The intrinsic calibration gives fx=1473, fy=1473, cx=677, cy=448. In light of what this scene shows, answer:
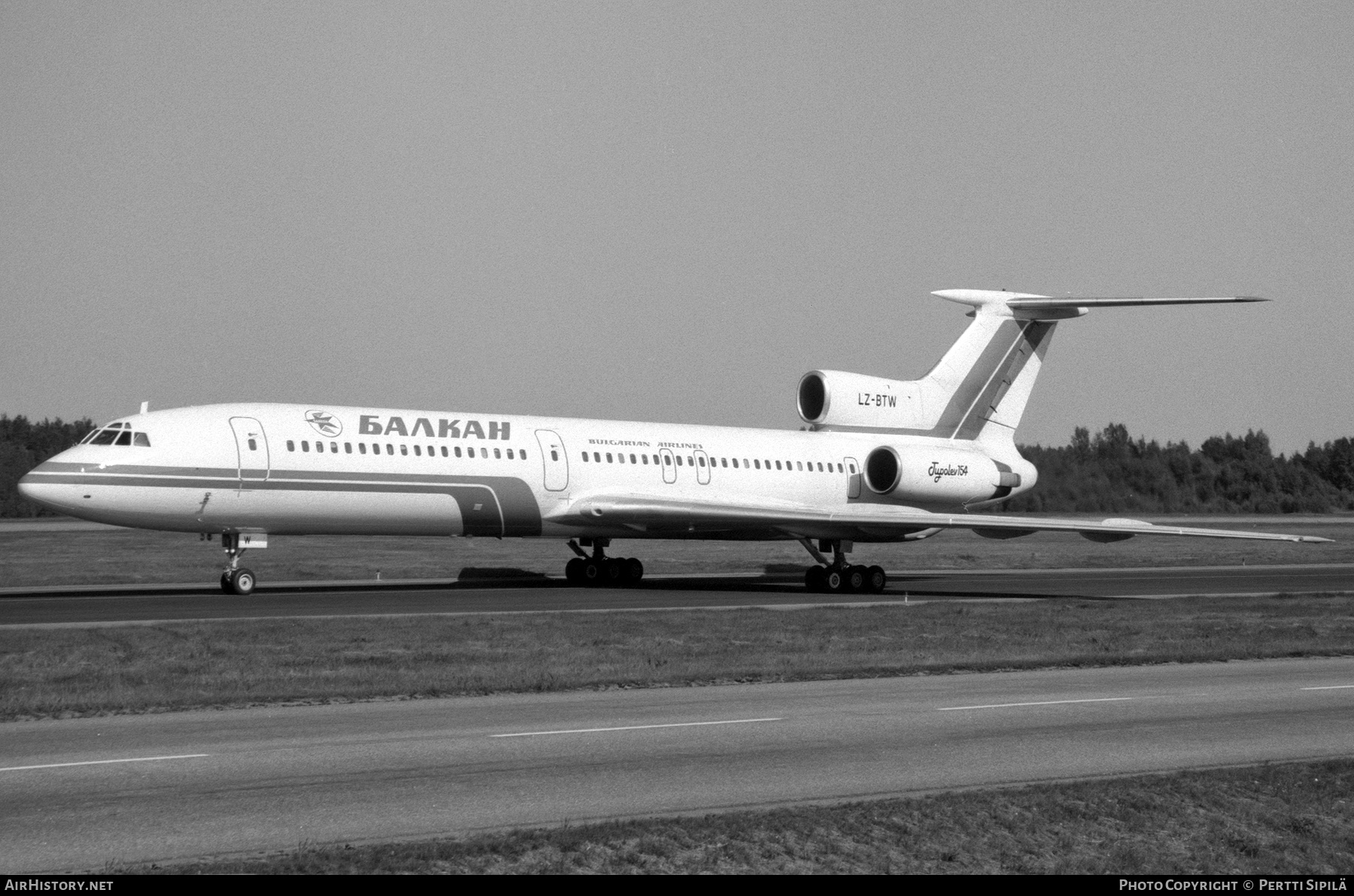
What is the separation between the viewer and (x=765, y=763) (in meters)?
11.8

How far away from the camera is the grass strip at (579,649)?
16.5 meters

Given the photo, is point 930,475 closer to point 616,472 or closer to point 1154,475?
point 616,472

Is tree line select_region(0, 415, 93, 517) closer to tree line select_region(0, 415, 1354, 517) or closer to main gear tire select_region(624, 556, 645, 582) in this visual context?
tree line select_region(0, 415, 1354, 517)

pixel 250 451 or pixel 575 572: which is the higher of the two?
pixel 250 451

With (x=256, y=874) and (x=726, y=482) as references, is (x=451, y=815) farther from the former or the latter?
(x=726, y=482)

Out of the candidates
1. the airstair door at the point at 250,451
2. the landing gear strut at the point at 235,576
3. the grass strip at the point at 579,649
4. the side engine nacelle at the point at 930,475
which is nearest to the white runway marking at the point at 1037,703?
the grass strip at the point at 579,649

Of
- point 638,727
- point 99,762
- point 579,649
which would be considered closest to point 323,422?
point 579,649

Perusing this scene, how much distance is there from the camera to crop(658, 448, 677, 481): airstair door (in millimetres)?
37781

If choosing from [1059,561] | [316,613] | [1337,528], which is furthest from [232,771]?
[1337,528]

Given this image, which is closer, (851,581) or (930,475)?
(851,581)

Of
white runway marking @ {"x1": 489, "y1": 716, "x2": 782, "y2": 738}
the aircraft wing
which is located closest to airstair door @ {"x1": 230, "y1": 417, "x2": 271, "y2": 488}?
the aircraft wing

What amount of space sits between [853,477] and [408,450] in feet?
45.3

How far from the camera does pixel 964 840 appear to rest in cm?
956

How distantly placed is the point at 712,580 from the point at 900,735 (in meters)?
27.4
